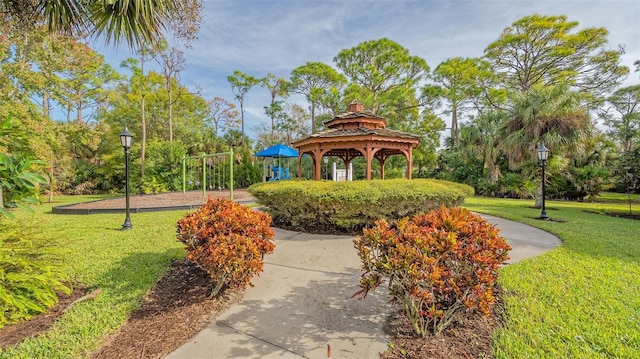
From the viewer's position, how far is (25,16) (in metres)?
4.36

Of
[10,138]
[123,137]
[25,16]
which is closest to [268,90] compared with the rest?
[123,137]

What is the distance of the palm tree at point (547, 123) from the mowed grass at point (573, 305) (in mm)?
7811

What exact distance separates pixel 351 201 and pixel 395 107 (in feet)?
64.0

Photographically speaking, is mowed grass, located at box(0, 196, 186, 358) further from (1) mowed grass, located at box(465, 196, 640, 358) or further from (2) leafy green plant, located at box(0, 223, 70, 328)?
(1) mowed grass, located at box(465, 196, 640, 358)

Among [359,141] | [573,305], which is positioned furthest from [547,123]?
[573,305]

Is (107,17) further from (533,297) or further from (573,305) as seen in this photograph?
(573,305)

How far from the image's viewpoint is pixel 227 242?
3006 mm

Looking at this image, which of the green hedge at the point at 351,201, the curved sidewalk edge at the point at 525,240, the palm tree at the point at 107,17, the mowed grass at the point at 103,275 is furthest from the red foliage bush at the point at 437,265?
the palm tree at the point at 107,17

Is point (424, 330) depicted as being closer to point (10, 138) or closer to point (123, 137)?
point (10, 138)

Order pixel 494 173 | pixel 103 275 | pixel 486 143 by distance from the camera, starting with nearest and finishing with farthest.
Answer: pixel 103 275 < pixel 486 143 < pixel 494 173

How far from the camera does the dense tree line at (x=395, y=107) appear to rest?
12039mm

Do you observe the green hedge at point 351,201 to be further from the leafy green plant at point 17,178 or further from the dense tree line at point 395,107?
the dense tree line at point 395,107

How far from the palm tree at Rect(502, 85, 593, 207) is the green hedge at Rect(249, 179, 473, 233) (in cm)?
783

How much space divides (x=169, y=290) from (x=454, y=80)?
2753cm
